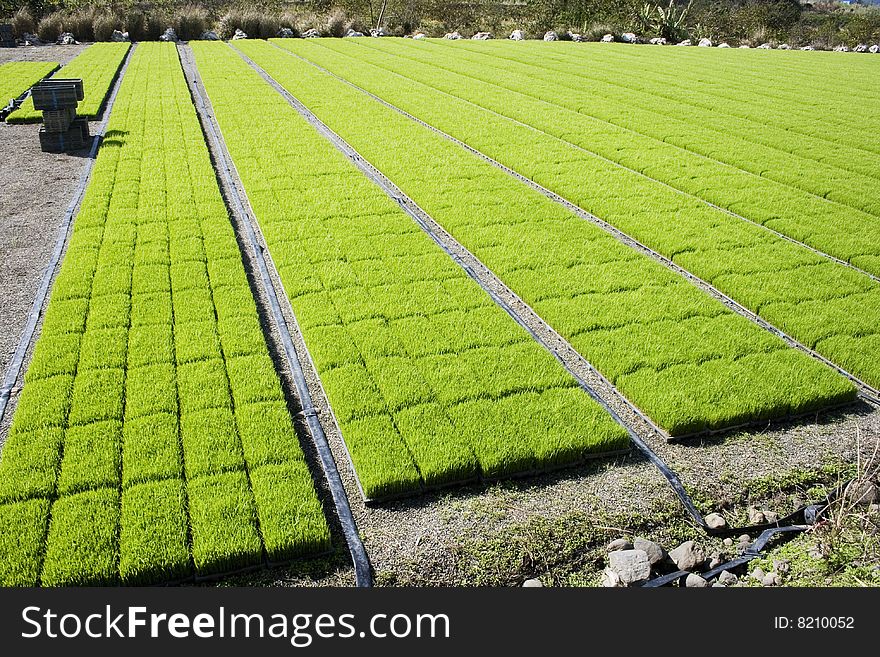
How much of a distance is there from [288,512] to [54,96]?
10718mm

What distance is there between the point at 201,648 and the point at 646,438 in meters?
3.52

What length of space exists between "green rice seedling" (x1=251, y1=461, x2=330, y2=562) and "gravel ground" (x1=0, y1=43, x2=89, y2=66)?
80.6 feet

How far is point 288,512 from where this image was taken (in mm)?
4230

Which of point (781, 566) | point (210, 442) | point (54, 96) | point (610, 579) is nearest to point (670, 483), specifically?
point (781, 566)

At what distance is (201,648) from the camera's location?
3271 millimetres

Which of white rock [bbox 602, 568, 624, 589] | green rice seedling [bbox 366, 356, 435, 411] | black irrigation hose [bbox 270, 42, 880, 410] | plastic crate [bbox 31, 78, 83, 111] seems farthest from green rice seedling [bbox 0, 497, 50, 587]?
plastic crate [bbox 31, 78, 83, 111]

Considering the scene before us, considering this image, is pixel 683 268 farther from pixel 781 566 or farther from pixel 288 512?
pixel 288 512

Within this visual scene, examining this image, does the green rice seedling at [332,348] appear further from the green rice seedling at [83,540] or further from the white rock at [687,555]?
the white rock at [687,555]

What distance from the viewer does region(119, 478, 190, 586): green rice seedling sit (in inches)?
149

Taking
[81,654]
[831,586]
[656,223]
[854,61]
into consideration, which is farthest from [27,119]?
[854,61]

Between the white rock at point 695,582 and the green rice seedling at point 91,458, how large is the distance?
3.75 meters

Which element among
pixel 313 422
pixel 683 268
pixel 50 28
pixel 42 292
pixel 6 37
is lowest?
pixel 313 422

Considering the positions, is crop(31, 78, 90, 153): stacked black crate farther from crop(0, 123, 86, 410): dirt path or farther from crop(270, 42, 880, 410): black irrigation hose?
crop(270, 42, 880, 410): black irrigation hose

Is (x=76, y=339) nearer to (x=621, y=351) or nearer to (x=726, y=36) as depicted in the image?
(x=621, y=351)
